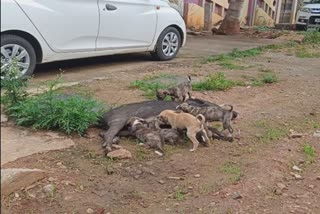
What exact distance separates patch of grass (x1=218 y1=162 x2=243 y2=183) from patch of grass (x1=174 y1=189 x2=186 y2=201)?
41 cm

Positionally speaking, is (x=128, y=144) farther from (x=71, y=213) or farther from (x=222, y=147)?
(x=71, y=213)

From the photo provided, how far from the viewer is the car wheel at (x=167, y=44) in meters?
8.12

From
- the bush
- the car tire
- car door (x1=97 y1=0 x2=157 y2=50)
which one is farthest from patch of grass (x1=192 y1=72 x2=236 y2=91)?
the car tire

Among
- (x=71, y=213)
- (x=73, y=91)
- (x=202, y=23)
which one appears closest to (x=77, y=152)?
(x=71, y=213)

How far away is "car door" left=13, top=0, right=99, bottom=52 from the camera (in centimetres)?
571

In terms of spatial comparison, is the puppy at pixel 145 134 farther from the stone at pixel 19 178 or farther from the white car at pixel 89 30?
the white car at pixel 89 30

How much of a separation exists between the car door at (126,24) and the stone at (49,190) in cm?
400

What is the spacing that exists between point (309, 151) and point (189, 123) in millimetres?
1128

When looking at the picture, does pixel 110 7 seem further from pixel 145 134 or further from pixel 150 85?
pixel 145 134

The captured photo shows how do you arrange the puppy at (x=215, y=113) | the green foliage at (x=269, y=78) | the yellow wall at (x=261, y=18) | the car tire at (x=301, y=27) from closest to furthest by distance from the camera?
1. the puppy at (x=215, y=113)
2. the green foliage at (x=269, y=78)
3. the car tire at (x=301, y=27)
4. the yellow wall at (x=261, y=18)

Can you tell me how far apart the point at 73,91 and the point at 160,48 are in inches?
118

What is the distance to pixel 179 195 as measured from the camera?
3.23 m

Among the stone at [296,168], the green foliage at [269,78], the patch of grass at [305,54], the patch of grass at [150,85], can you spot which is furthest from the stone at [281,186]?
the patch of grass at [305,54]

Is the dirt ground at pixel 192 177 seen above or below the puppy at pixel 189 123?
below
